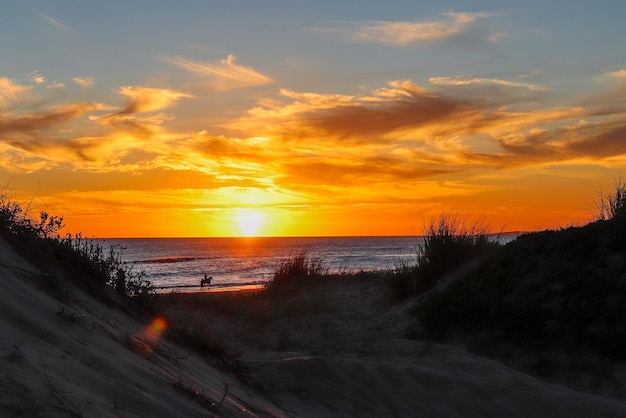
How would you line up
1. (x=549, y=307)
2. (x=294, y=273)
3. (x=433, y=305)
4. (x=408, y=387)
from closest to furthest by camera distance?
1. (x=408, y=387)
2. (x=549, y=307)
3. (x=433, y=305)
4. (x=294, y=273)

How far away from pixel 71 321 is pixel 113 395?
51.2 inches

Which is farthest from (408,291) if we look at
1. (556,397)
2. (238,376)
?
(238,376)

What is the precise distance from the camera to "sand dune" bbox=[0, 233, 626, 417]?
338 centimetres

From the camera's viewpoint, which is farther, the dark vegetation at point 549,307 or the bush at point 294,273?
the bush at point 294,273

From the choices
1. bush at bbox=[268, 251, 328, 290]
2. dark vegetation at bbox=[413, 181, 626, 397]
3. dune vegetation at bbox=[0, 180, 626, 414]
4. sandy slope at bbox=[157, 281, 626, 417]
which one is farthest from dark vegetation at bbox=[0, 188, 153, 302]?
bush at bbox=[268, 251, 328, 290]

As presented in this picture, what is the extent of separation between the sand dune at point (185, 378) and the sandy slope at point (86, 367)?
0.01 metres

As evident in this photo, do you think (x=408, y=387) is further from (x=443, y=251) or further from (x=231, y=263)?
(x=231, y=263)

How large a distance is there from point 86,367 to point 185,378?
1031mm

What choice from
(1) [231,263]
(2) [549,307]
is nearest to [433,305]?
(2) [549,307]

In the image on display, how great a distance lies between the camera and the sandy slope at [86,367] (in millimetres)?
3156

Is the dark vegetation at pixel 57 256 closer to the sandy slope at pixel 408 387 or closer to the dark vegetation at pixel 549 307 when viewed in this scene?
the sandy slope at pixel 408 387

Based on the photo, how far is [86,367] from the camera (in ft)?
12.5

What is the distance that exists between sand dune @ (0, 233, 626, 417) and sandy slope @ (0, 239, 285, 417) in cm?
1

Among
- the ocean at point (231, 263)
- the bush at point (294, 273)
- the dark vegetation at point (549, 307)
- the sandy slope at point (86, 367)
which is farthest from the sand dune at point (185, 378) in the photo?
the bush at point (294, 273)
